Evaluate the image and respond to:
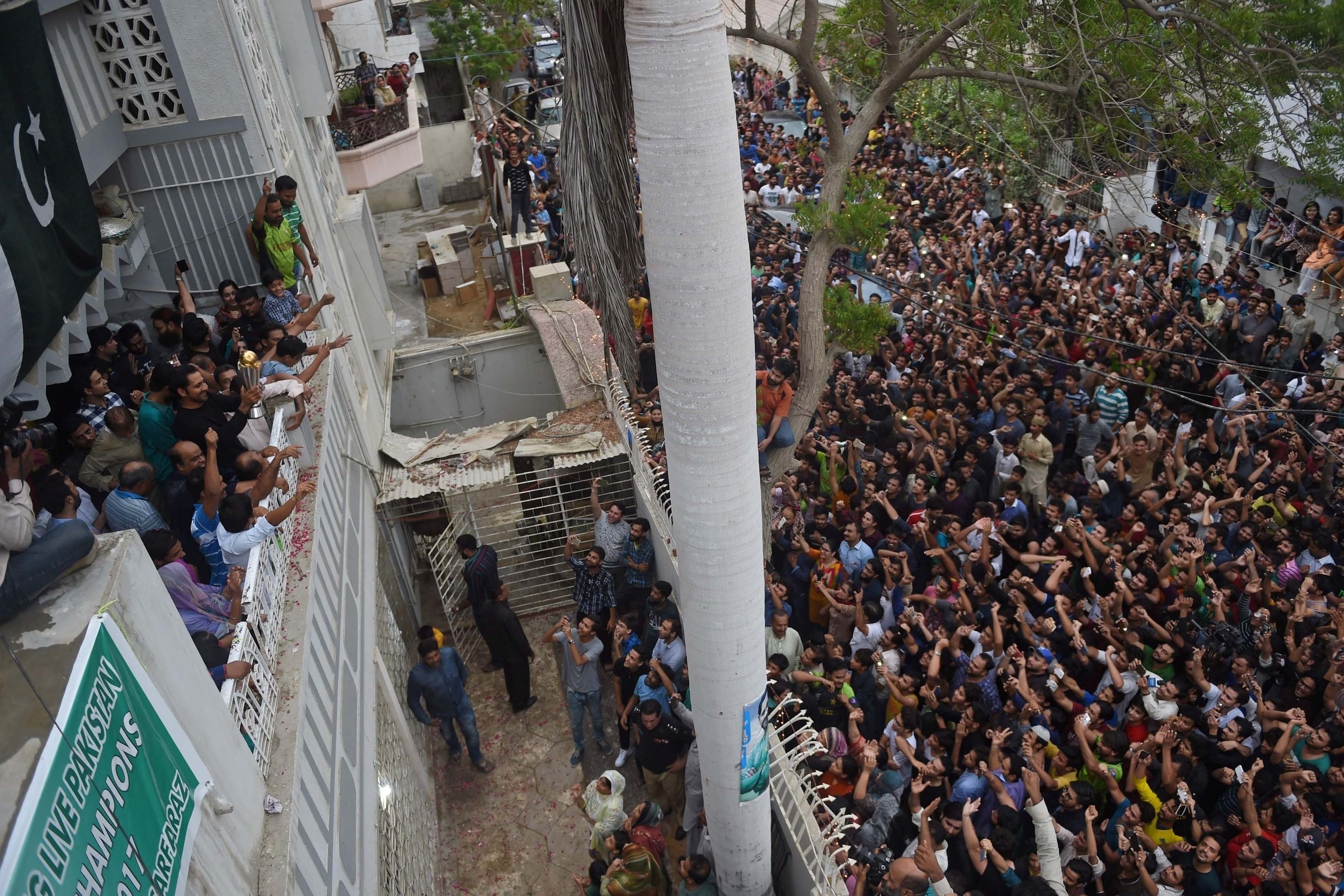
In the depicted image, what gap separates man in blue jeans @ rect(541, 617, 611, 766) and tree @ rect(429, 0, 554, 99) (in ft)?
68.2

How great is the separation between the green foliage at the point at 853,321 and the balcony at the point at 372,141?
28.8 feet

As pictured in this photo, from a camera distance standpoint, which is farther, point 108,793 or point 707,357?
point 707,357

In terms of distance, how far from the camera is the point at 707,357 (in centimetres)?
489

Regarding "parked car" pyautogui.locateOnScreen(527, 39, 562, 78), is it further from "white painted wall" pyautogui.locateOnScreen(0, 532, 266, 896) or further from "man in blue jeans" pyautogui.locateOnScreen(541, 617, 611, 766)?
"white painted wall" pyautogui.locateOnScreen(0, 532, 266, 896)

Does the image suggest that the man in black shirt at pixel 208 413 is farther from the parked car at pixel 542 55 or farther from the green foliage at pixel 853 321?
the parked car at pixel 542 55

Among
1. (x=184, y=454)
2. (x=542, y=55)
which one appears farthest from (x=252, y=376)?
(x=542, y=55)

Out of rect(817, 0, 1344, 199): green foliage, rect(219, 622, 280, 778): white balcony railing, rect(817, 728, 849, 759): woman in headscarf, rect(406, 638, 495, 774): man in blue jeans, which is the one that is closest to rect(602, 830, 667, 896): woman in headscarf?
rect(817, 728, 849, 759): woman in headscarf

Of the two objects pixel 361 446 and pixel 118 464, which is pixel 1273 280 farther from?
pixel 118 464

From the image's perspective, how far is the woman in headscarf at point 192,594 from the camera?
182 inches

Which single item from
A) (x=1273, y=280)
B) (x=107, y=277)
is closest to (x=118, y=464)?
(x=107, y=277)

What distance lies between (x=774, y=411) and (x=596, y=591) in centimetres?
245

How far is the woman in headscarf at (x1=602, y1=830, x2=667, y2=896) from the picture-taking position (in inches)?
249

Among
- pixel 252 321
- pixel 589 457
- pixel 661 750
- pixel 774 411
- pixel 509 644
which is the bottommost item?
pixel 509 644

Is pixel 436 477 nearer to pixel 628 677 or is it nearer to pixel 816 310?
pixel 628 677
